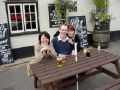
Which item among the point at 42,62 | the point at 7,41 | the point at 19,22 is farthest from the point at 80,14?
the point at 42,62

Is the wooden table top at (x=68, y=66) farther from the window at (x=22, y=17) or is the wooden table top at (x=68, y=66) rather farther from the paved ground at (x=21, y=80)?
the window at (x=22, y=17)

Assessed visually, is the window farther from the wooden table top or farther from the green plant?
the wooden table top

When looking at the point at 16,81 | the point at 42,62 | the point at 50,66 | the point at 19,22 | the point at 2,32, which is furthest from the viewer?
the point at 19,22

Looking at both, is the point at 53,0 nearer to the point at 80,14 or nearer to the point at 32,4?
the point at 32,4

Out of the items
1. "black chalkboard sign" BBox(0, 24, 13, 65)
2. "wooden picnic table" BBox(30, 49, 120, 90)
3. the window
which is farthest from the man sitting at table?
the window

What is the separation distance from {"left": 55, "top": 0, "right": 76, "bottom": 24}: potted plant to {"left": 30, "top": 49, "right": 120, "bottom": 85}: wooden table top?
2516 millimetres

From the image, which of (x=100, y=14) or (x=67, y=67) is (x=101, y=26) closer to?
(x=100, y=14)

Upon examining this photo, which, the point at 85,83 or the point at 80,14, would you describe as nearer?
the point at 85,83

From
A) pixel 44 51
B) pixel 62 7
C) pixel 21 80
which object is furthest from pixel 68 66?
pixel 62 7

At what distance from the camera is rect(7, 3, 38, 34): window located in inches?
212

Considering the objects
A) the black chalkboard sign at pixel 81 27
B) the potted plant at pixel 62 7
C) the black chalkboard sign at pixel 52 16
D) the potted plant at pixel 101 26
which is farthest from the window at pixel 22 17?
the potted plant at pixel 101 26

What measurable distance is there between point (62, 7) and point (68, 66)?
123 inches

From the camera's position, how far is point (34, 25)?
579 centimetres

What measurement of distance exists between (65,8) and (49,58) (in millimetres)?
2866
